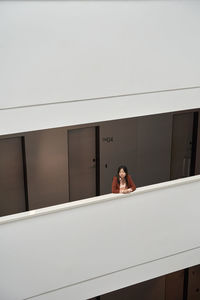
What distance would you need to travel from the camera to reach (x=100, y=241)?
8.19m

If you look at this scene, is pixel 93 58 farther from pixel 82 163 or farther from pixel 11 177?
pixel 82 163

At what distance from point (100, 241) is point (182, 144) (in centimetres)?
522

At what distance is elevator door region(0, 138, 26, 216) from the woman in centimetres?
319

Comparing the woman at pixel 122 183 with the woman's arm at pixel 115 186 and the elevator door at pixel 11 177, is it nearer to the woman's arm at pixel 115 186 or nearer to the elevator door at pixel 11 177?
the woman's arm at pixel 115 186

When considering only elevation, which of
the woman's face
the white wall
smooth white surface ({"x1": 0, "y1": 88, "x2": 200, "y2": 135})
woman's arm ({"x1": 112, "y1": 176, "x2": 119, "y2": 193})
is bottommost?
woman's arm ({"x1": 112, "y1": 176, "x2": 119, "y2": 193})

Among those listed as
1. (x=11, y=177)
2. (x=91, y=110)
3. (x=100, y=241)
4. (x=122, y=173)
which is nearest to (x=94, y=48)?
(x=91, y=110)

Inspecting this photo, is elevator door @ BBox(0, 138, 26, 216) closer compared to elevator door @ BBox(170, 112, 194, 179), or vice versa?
elevator door @ BBox(0, 138, 26, 216)

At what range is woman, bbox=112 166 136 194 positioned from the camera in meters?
8.16

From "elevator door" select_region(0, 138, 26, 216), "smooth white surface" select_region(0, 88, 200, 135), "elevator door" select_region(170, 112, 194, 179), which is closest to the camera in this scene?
"smooth white surface" select_region(0, 88, 200, 135)

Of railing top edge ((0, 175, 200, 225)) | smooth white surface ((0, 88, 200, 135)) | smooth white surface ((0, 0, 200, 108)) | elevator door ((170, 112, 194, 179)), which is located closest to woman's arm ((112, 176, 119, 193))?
railing top edge ((0, 175, 200, 225))

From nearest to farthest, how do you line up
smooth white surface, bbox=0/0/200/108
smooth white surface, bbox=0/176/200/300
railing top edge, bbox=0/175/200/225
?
1. smooth white surface, bbox=0/0/200/108
2. railing top edge, bbox=0/175/200/225
3. smooth white surface, bbox=0/176/200/300

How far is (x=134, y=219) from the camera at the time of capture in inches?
329

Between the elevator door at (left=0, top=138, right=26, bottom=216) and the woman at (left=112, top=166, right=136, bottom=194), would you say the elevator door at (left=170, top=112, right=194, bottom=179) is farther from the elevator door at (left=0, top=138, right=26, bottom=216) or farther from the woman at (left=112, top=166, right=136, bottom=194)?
the woman at (left=112, top=166, right=136, bottom=194)

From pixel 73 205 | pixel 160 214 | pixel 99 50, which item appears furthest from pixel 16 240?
pixel 99 50
